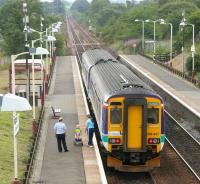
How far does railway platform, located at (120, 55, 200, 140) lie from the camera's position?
34.3 metres

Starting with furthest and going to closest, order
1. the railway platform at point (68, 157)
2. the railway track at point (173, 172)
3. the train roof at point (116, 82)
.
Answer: the railway track at point (173, 172)
the train roof at point (116, 82)
the railway platform at point (68, 157)

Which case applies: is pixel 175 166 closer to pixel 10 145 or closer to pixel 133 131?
pixel 133 131

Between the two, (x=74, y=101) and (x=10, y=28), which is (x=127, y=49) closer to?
(x=10, y=28)

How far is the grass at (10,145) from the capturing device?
63.7 ft

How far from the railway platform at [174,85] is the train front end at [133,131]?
947 cm

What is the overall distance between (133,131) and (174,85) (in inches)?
1062

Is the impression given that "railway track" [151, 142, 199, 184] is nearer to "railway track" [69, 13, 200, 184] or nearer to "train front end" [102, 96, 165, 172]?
"railway track" [69, 13, 200, 184]

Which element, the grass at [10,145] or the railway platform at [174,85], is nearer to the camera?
the grass at [10,145]

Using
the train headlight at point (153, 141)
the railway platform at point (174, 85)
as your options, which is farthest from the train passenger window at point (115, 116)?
the railway platform at point (174, 85)

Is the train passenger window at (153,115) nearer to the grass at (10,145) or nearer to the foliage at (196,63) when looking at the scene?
the grass at (10,145)

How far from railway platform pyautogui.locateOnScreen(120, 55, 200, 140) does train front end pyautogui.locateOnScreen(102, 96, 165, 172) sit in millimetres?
9470

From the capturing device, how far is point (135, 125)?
1964 centimetres

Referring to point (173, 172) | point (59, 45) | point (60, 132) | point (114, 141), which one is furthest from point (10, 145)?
point (59, 45)

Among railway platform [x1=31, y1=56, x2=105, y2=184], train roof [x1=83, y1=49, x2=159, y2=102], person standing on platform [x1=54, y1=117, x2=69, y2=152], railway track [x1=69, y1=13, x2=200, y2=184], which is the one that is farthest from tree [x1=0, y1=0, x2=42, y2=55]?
person standing on platform [x1=54, y1=117, x2=69, y2=152]
